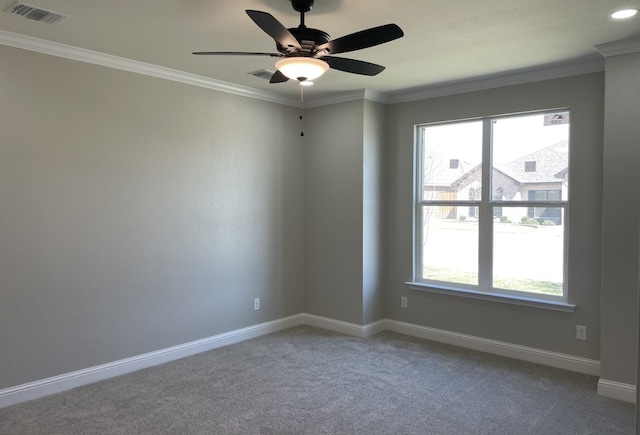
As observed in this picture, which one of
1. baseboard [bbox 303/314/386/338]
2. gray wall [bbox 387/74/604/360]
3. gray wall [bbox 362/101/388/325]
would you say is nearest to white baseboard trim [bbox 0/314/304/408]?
baseboard [bbox 303/314/386/338]

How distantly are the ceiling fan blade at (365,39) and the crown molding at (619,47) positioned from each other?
202 centimetres

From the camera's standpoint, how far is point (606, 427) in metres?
3.03

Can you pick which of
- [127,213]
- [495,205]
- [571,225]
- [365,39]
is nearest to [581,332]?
[571,225]

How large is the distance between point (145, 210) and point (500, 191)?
3.31 meters

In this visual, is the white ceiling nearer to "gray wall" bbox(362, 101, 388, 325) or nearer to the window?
the window

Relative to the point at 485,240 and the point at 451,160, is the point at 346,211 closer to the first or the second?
the point at 451,160

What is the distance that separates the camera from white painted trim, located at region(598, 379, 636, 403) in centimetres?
341

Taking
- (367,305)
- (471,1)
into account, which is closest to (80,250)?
(367,305)

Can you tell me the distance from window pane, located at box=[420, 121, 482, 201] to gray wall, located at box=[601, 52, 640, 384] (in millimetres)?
1321

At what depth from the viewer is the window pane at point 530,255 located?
420cm

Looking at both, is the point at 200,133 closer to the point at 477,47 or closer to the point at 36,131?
the point at 36,131

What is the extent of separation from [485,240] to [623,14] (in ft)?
7.56

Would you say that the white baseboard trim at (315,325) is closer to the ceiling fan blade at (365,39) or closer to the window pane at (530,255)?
the window pane at (530,255)

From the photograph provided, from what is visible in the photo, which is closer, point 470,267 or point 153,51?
point 153,51
